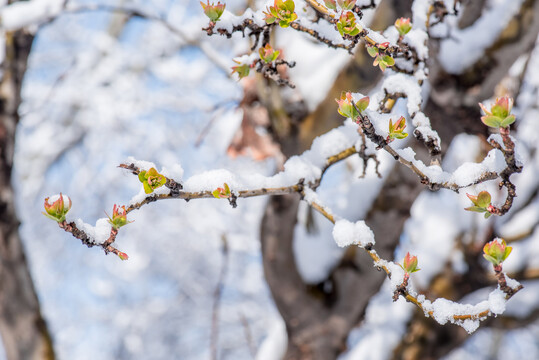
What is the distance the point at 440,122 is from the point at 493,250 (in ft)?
2.84

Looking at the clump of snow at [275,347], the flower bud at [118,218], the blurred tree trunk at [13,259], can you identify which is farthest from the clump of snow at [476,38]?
the blurred tree trunk at [13,259]

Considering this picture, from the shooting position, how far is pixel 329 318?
1.58 meters

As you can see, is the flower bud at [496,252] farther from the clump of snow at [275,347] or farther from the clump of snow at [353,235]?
the clump of snow at [275,347]

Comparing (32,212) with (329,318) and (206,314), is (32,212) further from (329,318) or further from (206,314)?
(329,318)

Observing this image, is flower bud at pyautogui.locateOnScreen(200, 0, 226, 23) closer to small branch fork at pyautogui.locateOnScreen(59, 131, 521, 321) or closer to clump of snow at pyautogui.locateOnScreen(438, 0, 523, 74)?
small branch fork at pyautogui.locateOnScreen(59, 131, 521, 321)

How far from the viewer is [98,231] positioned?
2.01 ft

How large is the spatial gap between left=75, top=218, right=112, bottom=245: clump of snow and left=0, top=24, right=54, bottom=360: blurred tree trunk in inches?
39.5

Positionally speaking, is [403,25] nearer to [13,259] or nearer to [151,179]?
[151,179]

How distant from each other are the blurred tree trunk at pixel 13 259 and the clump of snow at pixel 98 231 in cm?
100

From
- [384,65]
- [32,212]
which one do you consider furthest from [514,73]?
[32,212]

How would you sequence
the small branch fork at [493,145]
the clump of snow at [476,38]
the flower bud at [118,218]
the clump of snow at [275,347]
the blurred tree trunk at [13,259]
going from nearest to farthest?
1. the small branch fork at [493,145]
2. the flower bud at [118,218]
3. the clump of snow at [476,38]
4. the blurred tree trunk at [13,259]
5. the clump of snow at [275,347]

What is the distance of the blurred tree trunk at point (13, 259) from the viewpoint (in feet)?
4.42

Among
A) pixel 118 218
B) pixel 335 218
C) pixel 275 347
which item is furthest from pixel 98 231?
pixel 275 347

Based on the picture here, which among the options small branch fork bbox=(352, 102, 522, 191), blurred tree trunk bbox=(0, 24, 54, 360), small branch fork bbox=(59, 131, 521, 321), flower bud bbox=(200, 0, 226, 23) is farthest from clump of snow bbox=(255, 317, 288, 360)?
flower bud bbox=(200, 0, 226, 23)
